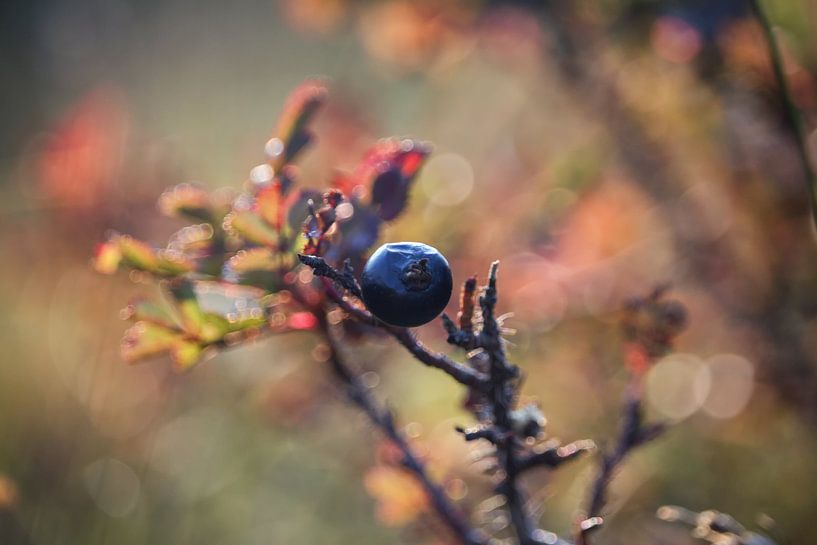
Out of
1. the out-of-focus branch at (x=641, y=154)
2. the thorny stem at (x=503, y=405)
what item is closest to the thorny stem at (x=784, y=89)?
the thorny stem at (x=503, y=405)

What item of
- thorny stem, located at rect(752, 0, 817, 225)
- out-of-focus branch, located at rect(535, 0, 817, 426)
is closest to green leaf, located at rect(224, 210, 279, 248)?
thorny stem, located at rect(752, 0, 817, 225)

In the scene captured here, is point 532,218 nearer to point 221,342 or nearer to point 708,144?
point 708,144

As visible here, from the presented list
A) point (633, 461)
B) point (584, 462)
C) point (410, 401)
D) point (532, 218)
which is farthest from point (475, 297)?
point (410, 401)

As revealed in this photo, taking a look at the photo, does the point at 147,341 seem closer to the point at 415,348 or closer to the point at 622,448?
the point at 415,348

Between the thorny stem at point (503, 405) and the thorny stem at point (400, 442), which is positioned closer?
the thorny stem at point (503, 405)

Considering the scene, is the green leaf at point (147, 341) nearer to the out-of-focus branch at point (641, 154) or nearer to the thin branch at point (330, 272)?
the thin branch at point (330, 272)

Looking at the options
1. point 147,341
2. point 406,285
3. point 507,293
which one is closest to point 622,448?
point 406,285

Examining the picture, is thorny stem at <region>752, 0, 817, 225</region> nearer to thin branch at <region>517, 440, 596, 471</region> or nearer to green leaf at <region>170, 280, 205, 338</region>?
thin branch at <region>517, 440, 596, 471</region>
